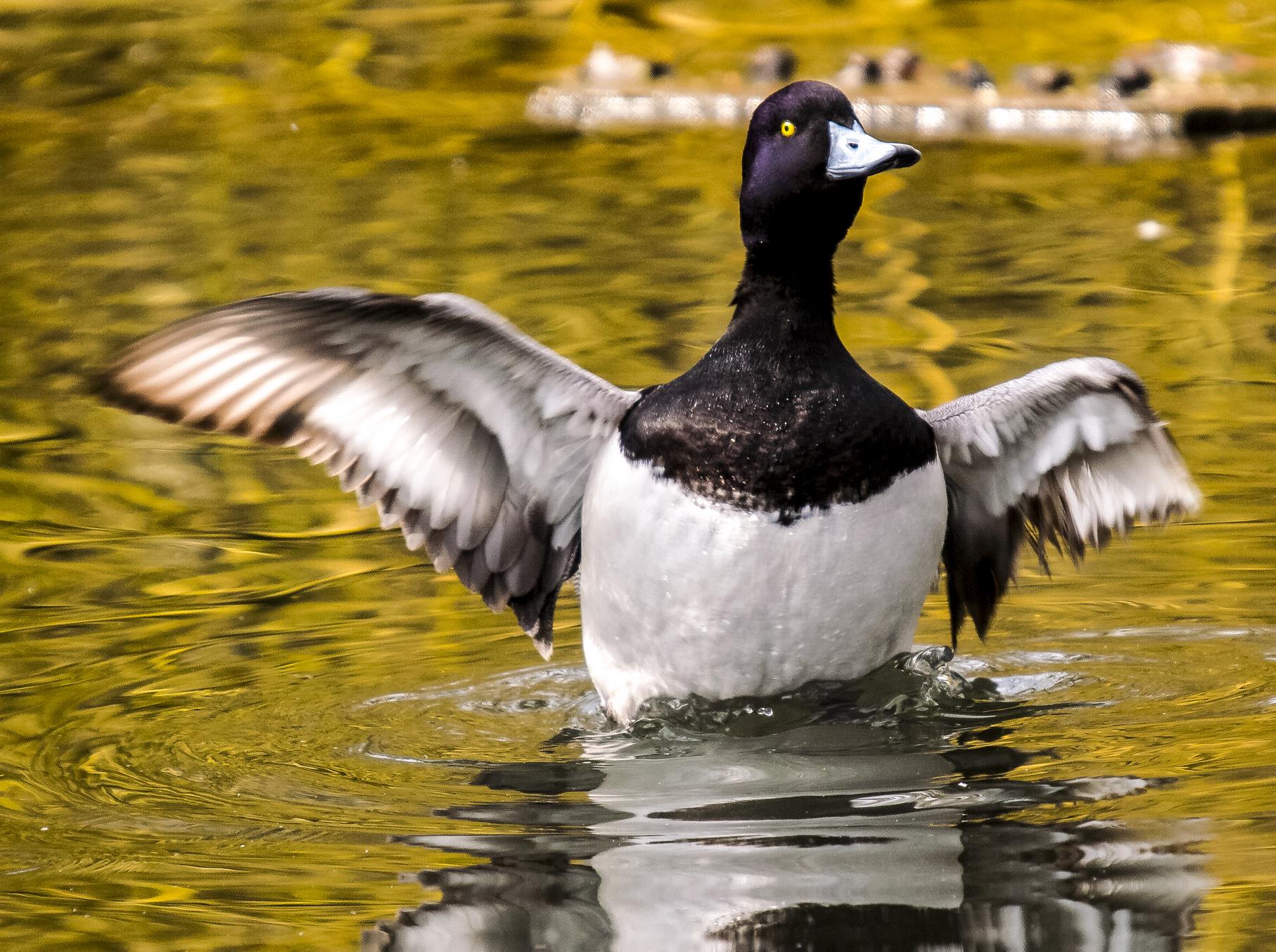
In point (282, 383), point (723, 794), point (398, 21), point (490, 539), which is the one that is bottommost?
Answer: point (723, 794)

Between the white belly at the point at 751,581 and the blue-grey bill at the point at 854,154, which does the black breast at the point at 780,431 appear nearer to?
the white belly at the point at 751,581

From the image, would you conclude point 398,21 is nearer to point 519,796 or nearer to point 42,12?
point 42,12

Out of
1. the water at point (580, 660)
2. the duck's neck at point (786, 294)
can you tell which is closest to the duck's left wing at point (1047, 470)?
the water at point (580, 660)

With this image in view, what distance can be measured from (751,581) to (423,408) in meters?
1.07

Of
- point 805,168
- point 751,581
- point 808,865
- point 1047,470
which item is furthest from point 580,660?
point 808,865

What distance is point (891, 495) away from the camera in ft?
16.3

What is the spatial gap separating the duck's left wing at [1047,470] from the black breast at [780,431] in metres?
0.34

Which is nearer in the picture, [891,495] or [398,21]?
[891,495]

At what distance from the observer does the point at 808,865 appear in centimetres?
396

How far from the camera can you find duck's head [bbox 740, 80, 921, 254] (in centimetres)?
516

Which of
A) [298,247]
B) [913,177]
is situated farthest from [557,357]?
[913,177]

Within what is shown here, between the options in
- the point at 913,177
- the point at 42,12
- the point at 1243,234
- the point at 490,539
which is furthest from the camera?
the point at 42,12

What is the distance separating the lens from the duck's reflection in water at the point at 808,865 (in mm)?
3588

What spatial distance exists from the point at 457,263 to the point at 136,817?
21.8 feet
